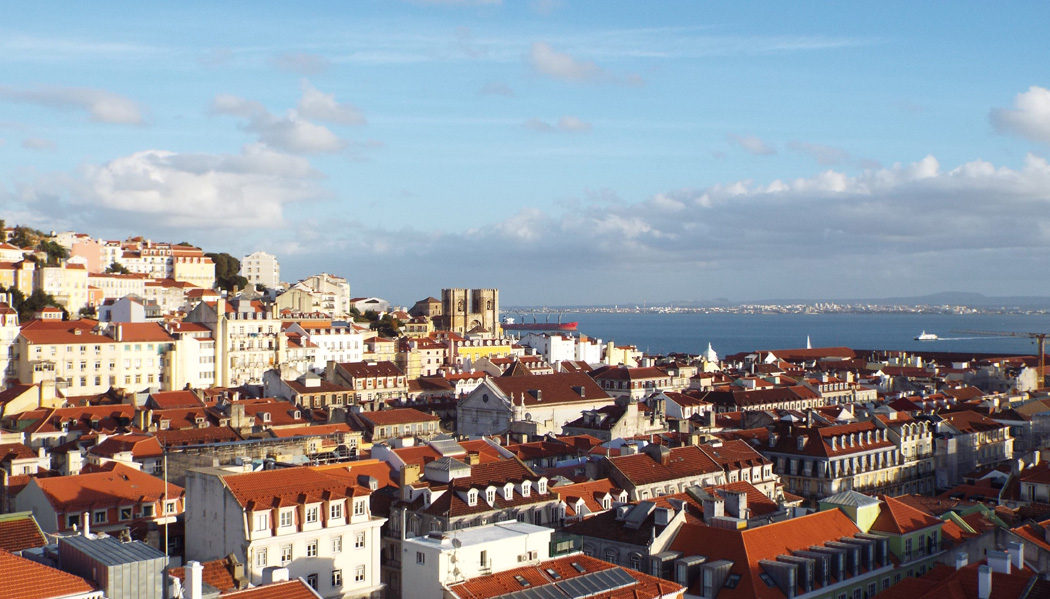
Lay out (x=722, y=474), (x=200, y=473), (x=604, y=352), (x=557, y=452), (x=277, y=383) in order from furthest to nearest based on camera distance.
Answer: (x=604, y=352) < (x=277, y=383) < (x=557, y=452) < (x=722, y=474) < (x=200, y=473)

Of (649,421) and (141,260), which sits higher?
(141,260)

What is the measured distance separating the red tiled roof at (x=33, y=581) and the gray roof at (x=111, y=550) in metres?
0.63

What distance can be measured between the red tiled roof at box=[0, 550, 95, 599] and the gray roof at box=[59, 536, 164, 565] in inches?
24.6

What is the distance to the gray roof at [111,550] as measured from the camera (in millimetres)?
21328

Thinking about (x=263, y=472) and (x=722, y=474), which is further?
(x=722, y=474)

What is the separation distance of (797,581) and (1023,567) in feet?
20.9

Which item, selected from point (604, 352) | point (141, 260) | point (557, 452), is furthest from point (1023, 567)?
point (141, 260)

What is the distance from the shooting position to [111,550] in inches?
866

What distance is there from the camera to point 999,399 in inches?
3524

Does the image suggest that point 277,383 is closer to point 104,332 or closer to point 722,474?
point 104,332

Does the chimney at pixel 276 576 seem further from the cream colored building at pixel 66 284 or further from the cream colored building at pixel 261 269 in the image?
the cream colored building at pixel 261 269

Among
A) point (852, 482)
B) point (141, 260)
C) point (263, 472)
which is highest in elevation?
point (141, 260)

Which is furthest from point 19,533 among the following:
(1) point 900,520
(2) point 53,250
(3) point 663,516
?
(2) point 53,250

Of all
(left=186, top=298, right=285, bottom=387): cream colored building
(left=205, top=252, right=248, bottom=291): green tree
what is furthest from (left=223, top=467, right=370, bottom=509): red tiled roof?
(left=205, top=252, right=248, bottom=291): green tree
